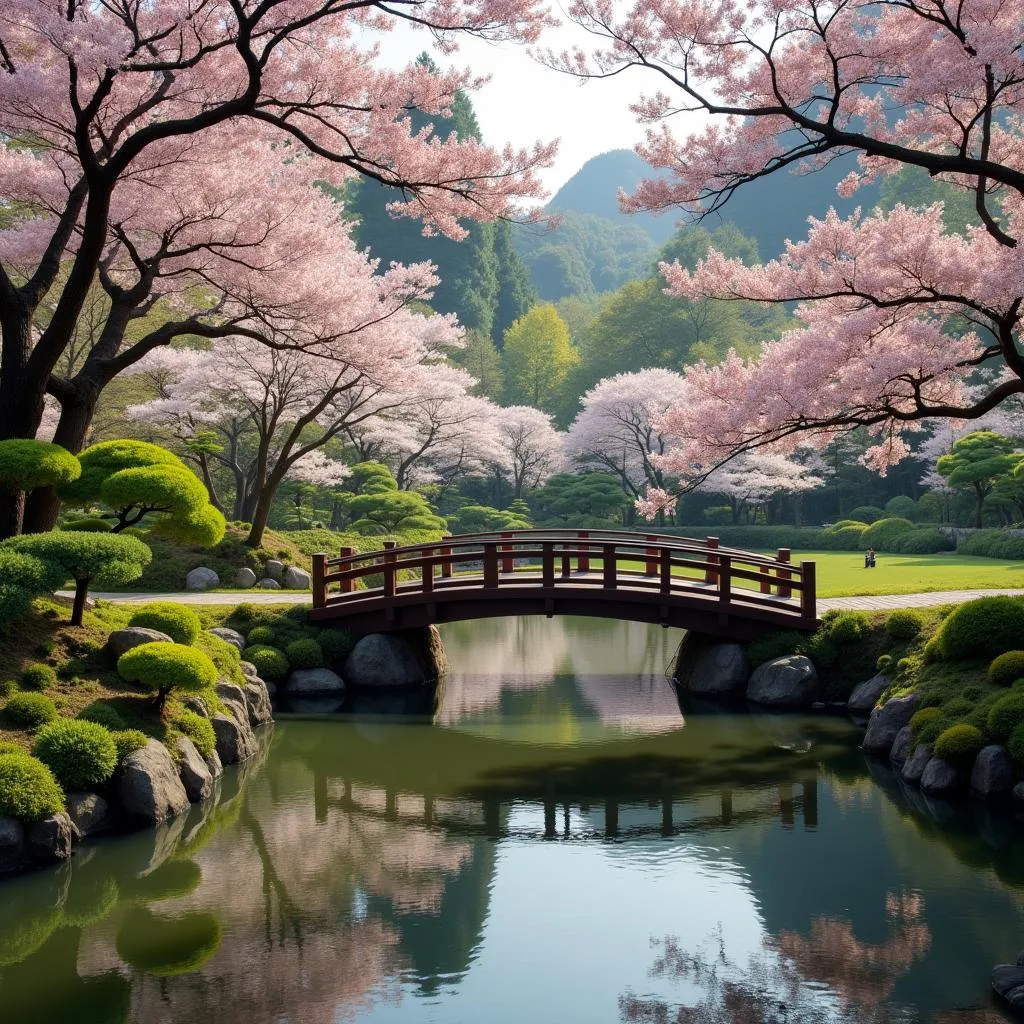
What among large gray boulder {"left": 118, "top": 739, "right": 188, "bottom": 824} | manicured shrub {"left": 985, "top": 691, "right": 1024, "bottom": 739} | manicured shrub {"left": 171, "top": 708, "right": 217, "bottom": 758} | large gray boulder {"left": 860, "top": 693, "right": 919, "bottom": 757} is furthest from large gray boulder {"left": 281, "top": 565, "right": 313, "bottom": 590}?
manicured shrub {"left": 985, "top": 691, "right": 1024, "bottom": 739}

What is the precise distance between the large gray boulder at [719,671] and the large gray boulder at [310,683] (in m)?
5.74

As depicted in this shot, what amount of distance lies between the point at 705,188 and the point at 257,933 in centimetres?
871

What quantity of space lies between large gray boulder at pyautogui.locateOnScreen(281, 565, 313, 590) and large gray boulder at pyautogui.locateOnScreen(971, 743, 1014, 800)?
14938 millimetres

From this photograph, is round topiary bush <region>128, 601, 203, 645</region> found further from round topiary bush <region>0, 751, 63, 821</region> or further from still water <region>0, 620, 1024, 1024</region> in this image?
round topiary bush <region>0, 751, 63, 821</region>

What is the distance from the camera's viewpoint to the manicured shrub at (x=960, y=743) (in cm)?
1168

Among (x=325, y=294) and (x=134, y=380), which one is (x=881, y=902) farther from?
(x=134, y=380)

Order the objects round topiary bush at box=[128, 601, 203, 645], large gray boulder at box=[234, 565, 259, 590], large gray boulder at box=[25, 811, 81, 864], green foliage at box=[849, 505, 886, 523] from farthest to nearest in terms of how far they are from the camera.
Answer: green foliage at box=[849, 505, 886, 523] < large gray boulder at box=[234, 565, 259, 590] < round topiary bush at box=[128, 601, 203, 645] < large gray boulder at box=[25, 811, 81, 864]

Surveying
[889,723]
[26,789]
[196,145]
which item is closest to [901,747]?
[889,723]

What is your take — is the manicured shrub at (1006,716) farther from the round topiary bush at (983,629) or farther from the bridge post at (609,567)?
the bridge post at (609,567)

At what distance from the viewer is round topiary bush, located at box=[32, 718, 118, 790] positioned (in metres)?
10.4

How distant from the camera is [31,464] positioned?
1263 cm

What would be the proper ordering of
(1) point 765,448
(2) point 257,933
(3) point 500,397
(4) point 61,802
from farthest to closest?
(3) point 500,397 → (1) point 765,448 → (4) point 61,802 → (2) point 257,933

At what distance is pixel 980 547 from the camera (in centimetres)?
2869

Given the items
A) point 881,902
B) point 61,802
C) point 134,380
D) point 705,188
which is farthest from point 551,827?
point 134,380
